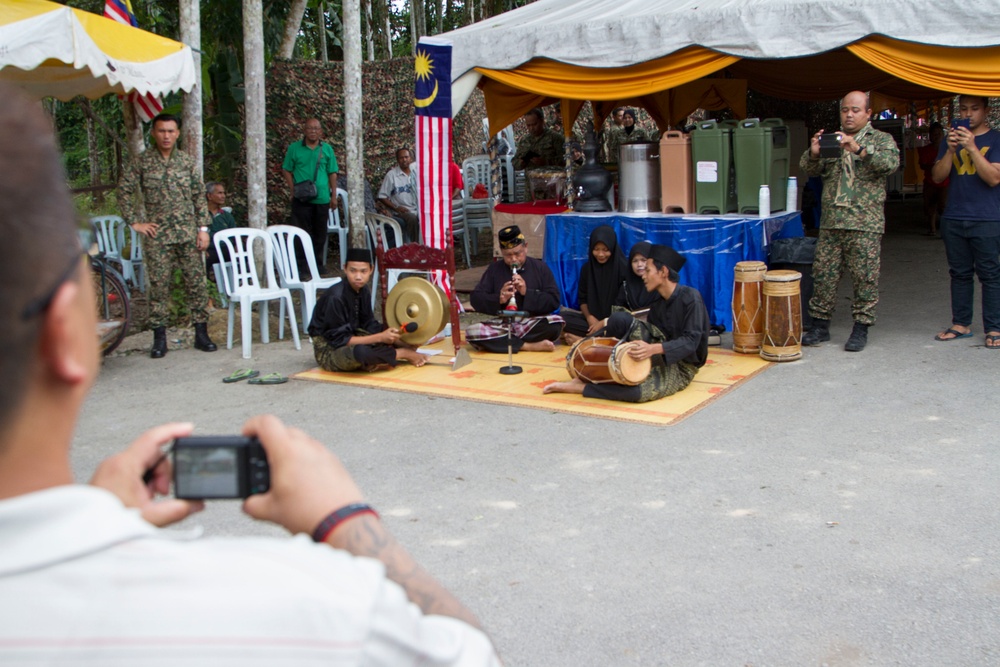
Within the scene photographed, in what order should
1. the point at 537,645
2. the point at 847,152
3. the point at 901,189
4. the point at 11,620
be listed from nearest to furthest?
the point at 11,620, the point at 537,645, the point at 847,152, the point at 901,189

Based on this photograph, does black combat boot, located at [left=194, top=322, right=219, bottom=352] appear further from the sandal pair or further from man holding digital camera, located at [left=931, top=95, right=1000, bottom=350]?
man holding digital camera, located at [left=931, top=95, right=1000, bottom=350]

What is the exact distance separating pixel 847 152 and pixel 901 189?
1152 centimetres

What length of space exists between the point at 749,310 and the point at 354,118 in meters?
4.36

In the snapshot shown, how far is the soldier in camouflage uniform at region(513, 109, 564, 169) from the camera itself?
11258 millimetres

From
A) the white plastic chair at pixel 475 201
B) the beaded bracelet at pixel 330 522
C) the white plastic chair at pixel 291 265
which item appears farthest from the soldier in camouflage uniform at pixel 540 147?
the beaded bracelet at pixel 330 522

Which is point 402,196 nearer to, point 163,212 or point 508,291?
point 163,212

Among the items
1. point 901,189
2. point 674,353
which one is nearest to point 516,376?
point 674,353

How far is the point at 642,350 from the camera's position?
6168mm

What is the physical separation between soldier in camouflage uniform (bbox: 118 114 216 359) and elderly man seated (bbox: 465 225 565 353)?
7.49ft

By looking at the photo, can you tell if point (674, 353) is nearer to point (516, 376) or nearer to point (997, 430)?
point (516, 376)

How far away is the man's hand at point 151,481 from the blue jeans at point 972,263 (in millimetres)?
7049

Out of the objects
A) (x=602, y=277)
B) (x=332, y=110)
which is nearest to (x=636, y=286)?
(x=602, y=277)

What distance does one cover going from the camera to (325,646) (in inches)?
30.4

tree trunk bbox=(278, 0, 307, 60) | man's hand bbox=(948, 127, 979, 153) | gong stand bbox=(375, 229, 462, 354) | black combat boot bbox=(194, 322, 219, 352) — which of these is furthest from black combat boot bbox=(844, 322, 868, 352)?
tree trunk bbox=(278, 0, 307, 60)
